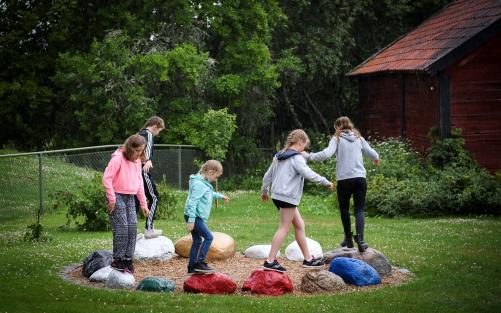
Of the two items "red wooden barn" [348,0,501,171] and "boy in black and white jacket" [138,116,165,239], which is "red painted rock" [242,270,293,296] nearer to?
"boy in black and white jacket" [138,116,165,239]

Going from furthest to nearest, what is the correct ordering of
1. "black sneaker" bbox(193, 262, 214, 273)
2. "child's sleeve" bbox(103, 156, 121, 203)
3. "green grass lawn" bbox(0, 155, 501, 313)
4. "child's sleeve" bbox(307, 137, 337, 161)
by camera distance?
"child's sleeve" bbox(307, 137, 337, 161) < "black sneaker" bbox(193, 262, 214, 273) < "child's sleeve" bbox(103, 156, 121, 203) < "green grass lawn" bbox(0, 155, 501, 313)

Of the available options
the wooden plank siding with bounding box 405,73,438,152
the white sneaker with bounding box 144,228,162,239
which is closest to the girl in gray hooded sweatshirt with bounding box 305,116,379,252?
the white sneaker with bounding box 144,228,162,239

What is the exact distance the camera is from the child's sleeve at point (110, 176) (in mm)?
9797

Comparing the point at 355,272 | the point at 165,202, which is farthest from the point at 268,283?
the point at 165,202

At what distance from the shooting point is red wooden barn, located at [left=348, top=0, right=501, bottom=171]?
69.7 ft

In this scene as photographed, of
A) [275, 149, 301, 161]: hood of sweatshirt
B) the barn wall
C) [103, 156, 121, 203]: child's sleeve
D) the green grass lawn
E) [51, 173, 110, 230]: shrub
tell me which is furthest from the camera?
the barn wall

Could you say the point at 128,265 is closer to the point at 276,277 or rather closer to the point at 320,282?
the point at 276,277

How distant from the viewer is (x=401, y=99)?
24688 mm

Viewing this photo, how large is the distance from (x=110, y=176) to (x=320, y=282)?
9.47 feet

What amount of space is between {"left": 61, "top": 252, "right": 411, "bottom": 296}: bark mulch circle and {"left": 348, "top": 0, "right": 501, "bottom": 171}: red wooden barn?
11.2 m

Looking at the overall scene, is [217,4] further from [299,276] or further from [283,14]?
[299,276]


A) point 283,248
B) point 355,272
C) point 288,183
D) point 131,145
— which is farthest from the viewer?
point 283,248

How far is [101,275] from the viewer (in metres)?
9.94

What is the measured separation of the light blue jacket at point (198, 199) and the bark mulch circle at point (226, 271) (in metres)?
0.88
